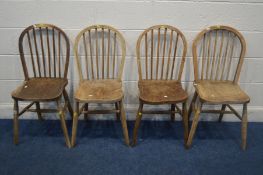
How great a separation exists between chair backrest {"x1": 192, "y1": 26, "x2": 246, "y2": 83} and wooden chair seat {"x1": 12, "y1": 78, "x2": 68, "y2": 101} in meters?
1.13

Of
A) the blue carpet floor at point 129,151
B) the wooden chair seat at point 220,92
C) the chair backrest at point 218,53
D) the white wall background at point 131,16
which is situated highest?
the white wall background at point 131,16

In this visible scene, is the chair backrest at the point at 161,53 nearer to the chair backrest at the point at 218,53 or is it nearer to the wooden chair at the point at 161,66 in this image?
the wooden chair at the point at 161,66

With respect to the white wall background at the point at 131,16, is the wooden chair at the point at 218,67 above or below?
below

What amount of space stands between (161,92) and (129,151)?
55 cm

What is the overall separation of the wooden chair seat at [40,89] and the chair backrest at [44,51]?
8 cm

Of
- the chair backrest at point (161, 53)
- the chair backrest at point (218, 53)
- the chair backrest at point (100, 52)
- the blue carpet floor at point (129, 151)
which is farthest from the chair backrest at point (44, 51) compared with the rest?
the chair backrest at point (218, 53)

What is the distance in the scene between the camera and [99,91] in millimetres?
2152

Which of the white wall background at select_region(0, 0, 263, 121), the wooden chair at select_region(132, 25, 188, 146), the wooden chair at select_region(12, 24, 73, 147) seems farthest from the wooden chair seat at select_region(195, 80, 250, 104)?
the wooden chair at select_region(12, 24, 73, 147)

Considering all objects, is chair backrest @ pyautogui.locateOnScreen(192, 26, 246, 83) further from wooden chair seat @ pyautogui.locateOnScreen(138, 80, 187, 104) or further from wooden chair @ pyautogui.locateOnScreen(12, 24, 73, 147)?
wooden chair @ pyautogui.locateOnScreen(12, 24, 73, 147)

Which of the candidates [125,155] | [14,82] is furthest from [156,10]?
[14,82]

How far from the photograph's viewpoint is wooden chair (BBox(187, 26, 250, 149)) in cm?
216

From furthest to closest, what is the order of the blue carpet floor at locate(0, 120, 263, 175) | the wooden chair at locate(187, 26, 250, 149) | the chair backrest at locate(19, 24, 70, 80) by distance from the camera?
the chair backrest at locate(19, 24, 70, 80) → the wooden chair at locate(187, 26, 250, 149) → the blue carpet floor at locate(0, 120, 263, 175)

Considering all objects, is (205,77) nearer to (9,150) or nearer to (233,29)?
(233,29)

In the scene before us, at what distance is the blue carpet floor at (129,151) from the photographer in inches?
80.1
